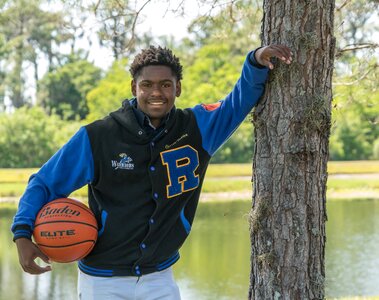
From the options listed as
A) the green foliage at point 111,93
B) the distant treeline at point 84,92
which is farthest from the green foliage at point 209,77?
the green foliage at point 111,93

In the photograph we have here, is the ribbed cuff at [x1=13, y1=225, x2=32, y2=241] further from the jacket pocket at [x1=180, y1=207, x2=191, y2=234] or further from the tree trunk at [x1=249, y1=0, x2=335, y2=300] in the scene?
the tree trunk at [x1=249, y1=0, x2=335, y2=300]

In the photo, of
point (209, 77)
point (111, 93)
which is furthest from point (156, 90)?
point (209, 77)

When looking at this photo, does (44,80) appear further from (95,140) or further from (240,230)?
(95,140)

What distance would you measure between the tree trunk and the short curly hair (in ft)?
1.37

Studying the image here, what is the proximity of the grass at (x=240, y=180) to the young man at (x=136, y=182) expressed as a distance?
15.2 m

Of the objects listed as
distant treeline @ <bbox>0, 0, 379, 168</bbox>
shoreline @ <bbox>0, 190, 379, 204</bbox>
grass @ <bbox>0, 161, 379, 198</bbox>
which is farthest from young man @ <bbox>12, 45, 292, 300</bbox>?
shoreline @ <bbox>0, 190, 379, 204</bbox>

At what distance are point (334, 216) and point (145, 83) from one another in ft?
42.8

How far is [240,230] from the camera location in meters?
13.6

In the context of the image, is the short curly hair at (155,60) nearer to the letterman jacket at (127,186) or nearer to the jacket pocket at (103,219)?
the letterman jacket at (127,186)

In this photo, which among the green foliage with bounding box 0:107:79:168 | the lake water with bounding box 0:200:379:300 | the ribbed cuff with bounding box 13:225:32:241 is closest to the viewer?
the ribbed cuff with bounding box 13:225:32:241

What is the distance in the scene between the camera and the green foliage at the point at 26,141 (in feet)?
93.1

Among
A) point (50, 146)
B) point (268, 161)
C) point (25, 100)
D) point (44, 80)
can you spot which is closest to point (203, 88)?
point (50, 146)

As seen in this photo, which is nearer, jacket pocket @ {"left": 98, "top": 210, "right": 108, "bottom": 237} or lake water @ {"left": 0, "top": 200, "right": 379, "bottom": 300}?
jacket pocket @ {"left": 98, "top": 210, "right": 108, "bottom": 237}

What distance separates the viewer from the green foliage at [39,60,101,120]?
36.5m
